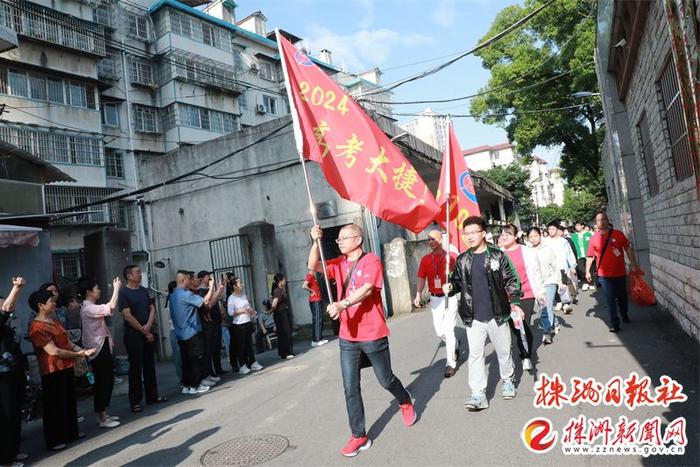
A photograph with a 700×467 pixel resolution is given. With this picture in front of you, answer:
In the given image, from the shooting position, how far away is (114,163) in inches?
1075

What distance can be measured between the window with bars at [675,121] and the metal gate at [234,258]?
396 inches

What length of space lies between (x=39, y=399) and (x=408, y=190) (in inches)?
241

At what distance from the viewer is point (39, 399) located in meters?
6.93

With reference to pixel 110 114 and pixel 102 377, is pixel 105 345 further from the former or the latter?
pixel 110 114

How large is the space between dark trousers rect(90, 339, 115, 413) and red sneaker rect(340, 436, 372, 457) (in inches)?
142

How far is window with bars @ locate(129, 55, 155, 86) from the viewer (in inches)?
1134

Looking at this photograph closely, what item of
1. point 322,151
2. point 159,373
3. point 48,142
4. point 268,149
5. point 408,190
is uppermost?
point 48,142

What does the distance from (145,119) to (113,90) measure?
89.0 inches

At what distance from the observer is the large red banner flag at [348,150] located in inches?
185

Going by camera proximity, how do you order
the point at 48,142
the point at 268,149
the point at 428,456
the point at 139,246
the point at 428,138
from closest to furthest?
1. the point at 428,456
2. the point at 268,149
3. the point at 48,142
4. the point at 139,246
5. the point at 428,138

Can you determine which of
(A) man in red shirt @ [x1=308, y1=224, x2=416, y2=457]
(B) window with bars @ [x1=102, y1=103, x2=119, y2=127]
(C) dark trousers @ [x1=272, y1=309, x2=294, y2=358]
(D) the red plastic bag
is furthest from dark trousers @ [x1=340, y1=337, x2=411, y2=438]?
(B) window with bars @ [x1=102, y1=103, x2=119, y2=127]

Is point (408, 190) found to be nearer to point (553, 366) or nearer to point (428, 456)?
point (428, 456)

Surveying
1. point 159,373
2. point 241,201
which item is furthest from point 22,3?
point 159,373

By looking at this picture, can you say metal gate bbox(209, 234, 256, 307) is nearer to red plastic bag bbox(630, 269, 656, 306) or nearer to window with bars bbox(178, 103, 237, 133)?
red plastic bag bbox(630, 269, 656, 306)
